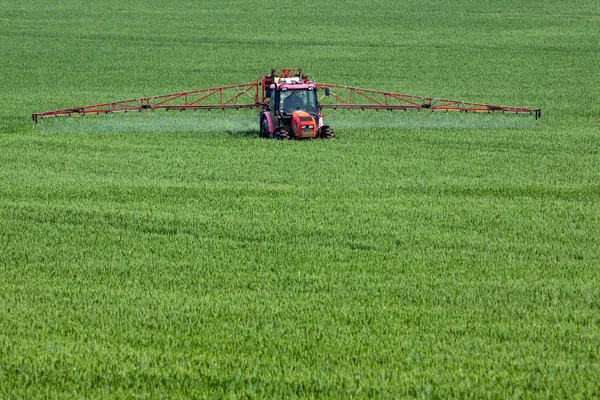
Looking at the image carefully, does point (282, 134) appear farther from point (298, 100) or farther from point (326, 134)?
point (326, 134)

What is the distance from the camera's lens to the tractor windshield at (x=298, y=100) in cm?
2503

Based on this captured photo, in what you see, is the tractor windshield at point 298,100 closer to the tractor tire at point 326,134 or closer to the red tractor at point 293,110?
the red tractor at point 293,110

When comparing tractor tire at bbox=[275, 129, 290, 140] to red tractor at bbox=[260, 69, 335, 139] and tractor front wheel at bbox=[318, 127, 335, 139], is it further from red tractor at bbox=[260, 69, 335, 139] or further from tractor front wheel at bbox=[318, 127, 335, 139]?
tractor front wheel at bbox=[318, 127, 335, 139]

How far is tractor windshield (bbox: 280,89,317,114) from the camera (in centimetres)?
2503

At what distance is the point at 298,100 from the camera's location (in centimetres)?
2508

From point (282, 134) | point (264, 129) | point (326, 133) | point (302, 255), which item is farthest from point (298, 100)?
point (302, 255)

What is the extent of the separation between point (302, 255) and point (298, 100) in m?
11.8

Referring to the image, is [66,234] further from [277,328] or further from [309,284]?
[277,328]

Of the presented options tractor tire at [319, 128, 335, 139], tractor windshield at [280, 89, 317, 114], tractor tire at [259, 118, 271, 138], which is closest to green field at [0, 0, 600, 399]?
tractor tire at [319, 128, 335, 139]

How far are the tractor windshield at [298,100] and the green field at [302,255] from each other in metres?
1.13

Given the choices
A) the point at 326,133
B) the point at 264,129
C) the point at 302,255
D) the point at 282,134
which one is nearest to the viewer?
the point at 302,255

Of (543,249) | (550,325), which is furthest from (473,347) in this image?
(543,249)

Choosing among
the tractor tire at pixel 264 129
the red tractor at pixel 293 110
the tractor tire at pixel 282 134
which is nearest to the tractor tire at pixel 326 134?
the red tractor at pixel 293 110

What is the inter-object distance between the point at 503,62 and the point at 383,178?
27.0 metres
